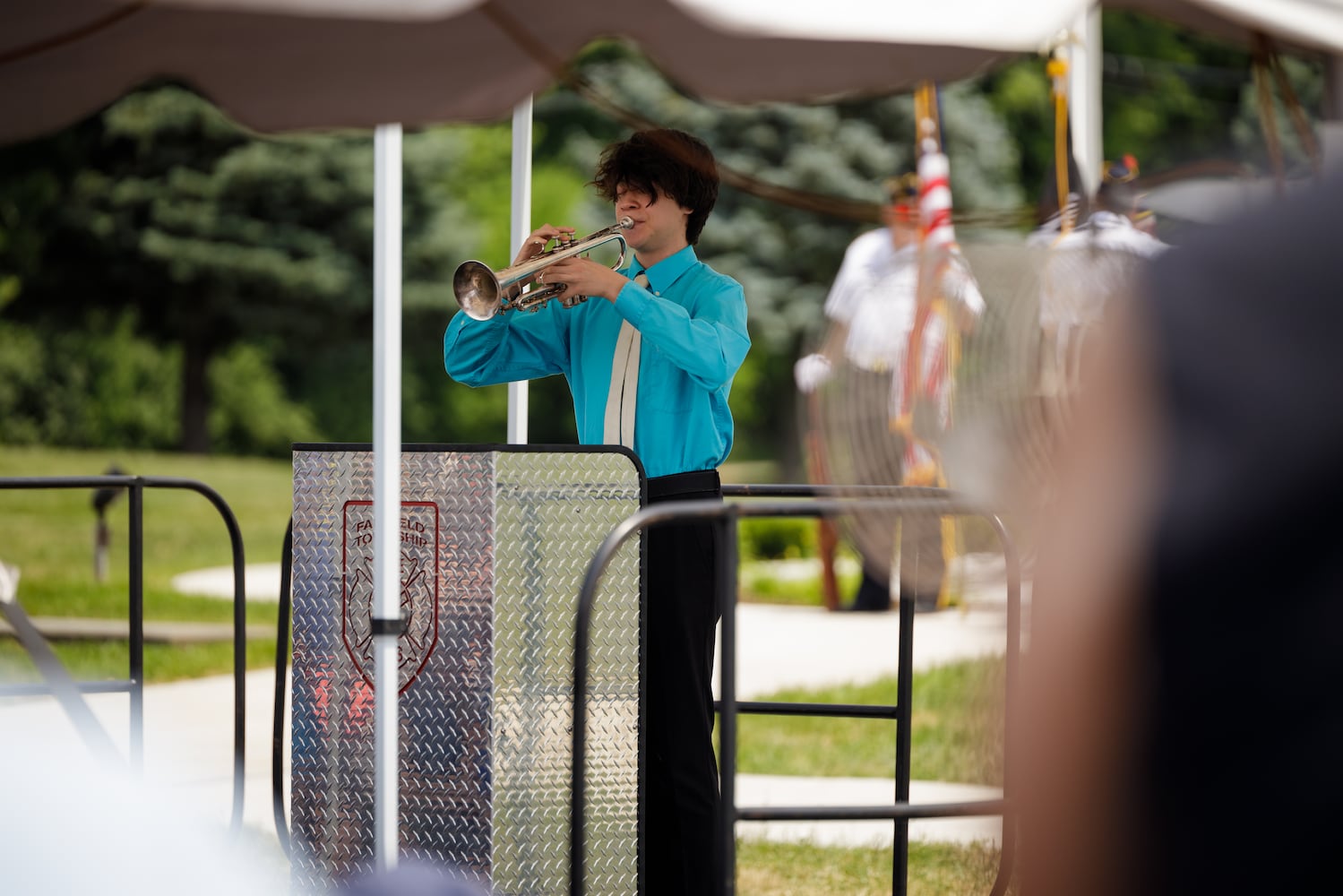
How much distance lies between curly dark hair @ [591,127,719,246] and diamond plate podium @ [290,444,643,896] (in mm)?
672

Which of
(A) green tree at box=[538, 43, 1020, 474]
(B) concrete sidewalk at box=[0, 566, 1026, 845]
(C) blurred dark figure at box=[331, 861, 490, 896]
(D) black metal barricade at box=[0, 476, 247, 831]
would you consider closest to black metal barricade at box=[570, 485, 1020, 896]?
(B) concrete sidewalk at box=[0, 566, 1026, 845]

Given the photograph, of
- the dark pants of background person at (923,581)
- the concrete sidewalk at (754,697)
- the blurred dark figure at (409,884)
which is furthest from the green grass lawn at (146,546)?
the blurred dark figure at (409,884)

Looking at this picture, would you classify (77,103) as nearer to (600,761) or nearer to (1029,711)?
(600,761)

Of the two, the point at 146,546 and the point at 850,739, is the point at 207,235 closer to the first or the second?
the point at 146,546

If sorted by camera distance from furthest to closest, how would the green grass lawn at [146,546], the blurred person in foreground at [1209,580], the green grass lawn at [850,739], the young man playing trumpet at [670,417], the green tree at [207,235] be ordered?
the green tree at [207,235]
the green grass lawn at [146,546]
the green grass lawn at [850,739]
the young man playing trumpet at [670,417]
the blurred person in foreground at [1209,580]

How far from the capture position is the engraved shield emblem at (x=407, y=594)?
301 cm

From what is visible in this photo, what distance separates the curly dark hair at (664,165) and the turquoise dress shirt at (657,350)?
15 centimetres

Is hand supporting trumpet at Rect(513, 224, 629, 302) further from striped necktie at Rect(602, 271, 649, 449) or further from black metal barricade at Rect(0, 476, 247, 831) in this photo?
black metal barricade at Rect(0, 476, 247, 831)

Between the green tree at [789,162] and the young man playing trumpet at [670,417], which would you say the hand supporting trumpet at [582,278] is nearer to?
the young man playing trumpet at [670,417]

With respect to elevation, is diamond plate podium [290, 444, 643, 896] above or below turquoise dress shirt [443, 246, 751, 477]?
below

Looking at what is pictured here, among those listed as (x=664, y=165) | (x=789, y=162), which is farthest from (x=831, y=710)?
(x=789, y=162)

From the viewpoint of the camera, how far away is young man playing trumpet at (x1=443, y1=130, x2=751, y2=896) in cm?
318

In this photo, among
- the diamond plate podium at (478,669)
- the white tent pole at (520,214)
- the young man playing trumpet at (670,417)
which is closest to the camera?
the diamond plate podium at (478,669)

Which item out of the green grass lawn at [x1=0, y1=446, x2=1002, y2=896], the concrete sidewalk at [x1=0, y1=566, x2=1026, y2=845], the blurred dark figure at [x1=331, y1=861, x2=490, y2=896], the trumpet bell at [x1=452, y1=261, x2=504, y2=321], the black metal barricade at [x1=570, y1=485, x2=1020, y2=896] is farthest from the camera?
the concrete sidewalk at [x1=0, y1=566, x2=1026, y2=845]
